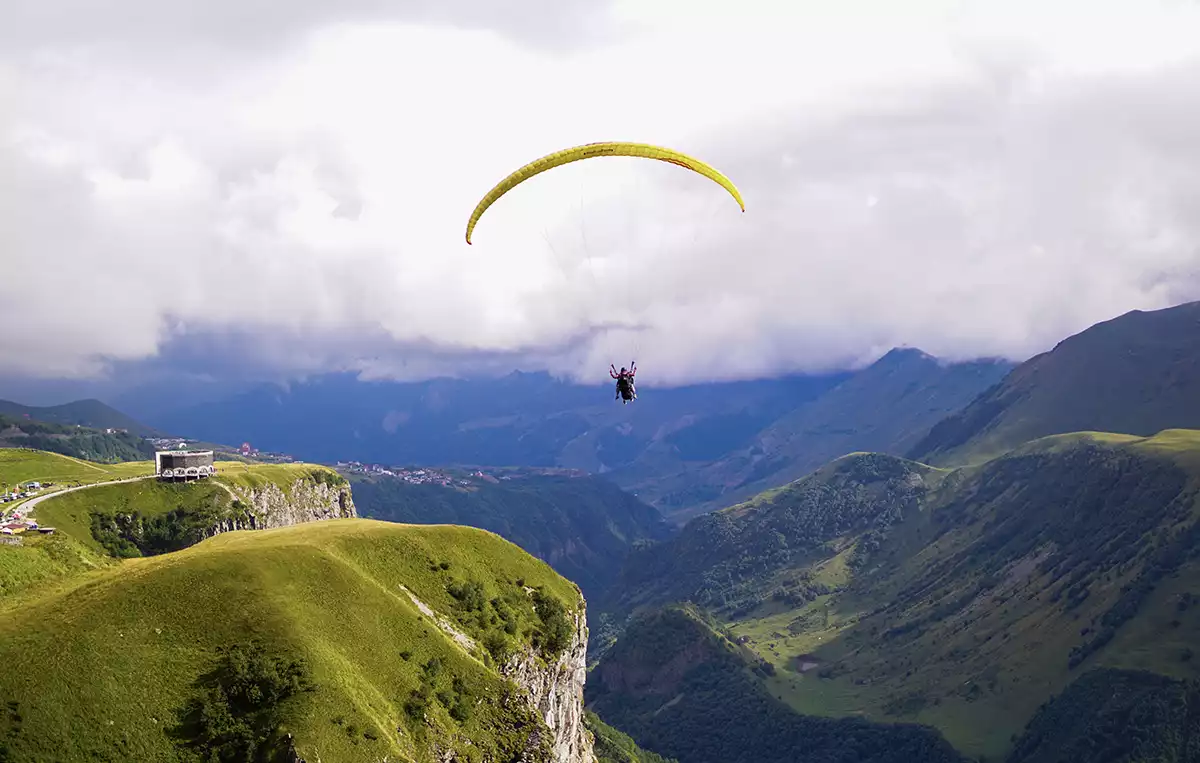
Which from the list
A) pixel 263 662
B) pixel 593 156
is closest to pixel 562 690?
pixel 263 662

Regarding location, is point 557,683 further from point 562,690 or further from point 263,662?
point 263,662

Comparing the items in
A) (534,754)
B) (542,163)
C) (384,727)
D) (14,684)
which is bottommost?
(534,754)

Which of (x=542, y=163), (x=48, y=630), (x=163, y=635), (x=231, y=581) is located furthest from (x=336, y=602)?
(x=542, y=163)

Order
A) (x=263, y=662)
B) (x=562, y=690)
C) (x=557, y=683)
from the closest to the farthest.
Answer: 1. (x=263, y=662)
2. (x=557, y=683)
3. (x=562, y=690)

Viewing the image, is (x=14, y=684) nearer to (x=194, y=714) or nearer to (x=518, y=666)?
(x=194, y=714)

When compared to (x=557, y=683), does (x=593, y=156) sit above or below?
above

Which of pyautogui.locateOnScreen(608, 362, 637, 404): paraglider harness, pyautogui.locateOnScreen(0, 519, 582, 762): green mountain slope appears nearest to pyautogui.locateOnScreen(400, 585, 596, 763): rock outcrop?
pyautogui.locateOnScreen(0, 519, 582, 762): green mountain slope

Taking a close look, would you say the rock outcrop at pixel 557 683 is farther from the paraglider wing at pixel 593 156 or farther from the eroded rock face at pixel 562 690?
the paraglider wing at pixel 593 156
